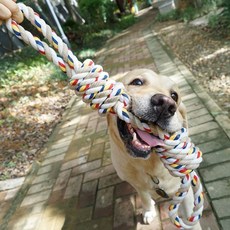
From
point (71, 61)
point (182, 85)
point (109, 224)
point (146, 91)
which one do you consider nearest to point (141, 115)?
point (146, 91)

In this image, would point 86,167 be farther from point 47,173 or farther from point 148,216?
point 148,216

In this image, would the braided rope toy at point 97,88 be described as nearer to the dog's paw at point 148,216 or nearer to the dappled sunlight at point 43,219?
the dog's paw at point 148,216

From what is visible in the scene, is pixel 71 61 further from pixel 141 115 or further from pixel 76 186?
pixel 76 186

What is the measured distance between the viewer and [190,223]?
5.33 feet

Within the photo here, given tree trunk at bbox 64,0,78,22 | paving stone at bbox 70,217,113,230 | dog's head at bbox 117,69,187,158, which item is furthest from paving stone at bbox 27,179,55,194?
tree trunk at bbox 64,0,78,22

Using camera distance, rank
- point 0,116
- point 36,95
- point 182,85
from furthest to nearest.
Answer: point 36,95
point 0,116
point 182,85

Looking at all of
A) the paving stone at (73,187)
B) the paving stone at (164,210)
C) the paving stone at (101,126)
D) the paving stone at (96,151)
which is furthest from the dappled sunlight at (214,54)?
the paving stone at (164,210)

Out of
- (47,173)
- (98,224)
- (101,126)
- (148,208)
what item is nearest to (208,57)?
(101,126)

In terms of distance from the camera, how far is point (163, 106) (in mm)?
1651

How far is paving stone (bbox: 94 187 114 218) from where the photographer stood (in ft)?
9.86

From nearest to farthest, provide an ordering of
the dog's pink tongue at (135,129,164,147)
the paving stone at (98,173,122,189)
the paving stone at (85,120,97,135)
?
the dog's pink tongue at (135,129,164,147), the paving stone at (98,173,122,189), the paving stone at (85,120,97,135)

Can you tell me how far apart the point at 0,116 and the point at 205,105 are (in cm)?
442

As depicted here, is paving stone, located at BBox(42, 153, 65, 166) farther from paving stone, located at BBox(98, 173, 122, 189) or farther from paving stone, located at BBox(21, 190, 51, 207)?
paving stone, located at BBox(98, 173, 122, 189)

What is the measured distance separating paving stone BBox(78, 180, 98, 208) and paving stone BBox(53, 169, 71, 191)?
13.1 inches
